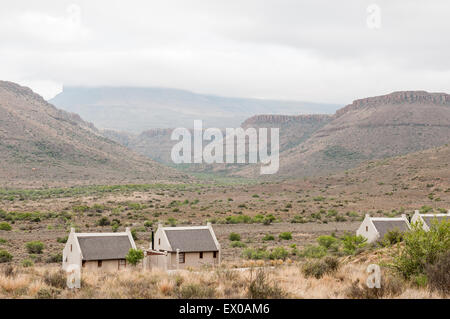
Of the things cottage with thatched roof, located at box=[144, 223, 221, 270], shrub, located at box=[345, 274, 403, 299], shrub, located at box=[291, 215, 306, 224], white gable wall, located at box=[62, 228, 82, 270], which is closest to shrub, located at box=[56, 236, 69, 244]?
cottage with thatched roof, located at box=[144, 223, 221, 270]

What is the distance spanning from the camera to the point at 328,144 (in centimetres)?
15512

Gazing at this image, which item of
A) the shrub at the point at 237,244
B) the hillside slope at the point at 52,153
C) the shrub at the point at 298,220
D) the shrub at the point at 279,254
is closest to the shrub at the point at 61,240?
the shrub at the point at 237,244

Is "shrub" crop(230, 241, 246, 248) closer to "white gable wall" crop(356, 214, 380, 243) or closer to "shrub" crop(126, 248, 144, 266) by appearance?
"white gable wall" crop(356, 214, 380, 243)

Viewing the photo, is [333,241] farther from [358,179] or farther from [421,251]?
[358,179]

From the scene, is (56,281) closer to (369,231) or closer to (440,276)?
(440,276)

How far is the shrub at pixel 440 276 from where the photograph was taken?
555 inches

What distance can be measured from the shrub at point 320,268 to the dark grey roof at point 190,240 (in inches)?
414

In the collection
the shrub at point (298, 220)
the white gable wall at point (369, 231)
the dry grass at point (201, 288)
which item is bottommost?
the shrub at point (298, 220)

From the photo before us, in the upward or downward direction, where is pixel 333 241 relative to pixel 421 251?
downward

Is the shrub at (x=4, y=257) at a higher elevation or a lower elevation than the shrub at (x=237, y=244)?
higher

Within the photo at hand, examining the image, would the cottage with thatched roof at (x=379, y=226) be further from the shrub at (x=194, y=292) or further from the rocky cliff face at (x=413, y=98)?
the rocky cliff face at (x=413, y=98)

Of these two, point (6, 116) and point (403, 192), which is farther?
point (6, 116)

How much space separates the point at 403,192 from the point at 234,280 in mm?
74516
